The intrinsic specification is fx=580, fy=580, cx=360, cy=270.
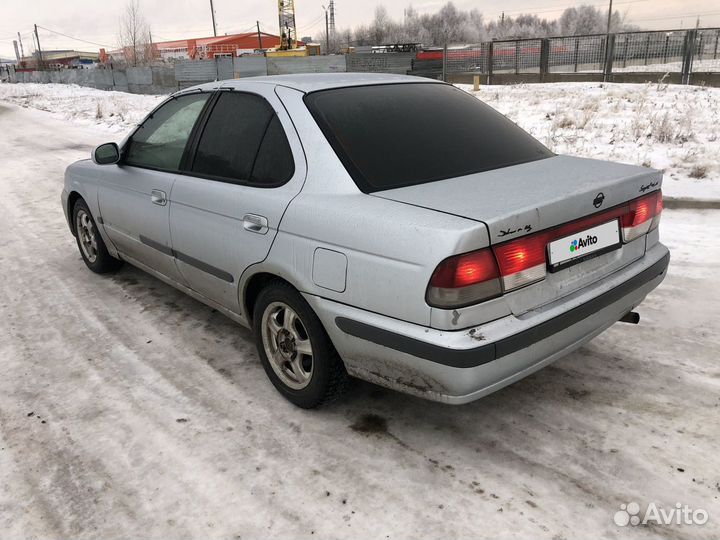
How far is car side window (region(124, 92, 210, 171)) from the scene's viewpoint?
3713mm

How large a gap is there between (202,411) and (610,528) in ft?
6.48

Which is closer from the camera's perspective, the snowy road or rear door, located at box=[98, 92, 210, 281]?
the snowy road

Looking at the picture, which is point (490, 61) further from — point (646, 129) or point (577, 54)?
point (646, 129)

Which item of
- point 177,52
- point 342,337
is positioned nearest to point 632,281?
point 342,337

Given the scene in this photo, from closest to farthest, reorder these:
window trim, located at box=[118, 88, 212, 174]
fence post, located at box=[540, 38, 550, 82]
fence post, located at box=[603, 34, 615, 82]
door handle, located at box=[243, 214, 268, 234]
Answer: door handle, located at box=[243, 214, 268, 234]
window trim, located at box=[118, 88, 212, 174]
fence post, located at box=[603, 34, 615, 82]
fence post, located at box=[540, 38, 550, 82]

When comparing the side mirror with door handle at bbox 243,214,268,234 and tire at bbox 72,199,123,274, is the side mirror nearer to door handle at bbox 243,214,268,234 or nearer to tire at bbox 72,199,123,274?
tire at bbox 72,199,123,274

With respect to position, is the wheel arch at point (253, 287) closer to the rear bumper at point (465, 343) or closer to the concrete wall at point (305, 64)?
the rear bumper at point (465, 343)

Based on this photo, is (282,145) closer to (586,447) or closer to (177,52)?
(586,447)

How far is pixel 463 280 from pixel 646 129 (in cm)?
852

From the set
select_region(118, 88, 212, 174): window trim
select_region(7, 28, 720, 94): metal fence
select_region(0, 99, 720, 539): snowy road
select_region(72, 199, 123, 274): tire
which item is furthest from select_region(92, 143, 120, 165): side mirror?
select_region(7, 28, 720, 94): metal fence

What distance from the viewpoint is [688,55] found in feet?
69.8

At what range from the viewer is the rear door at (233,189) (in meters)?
2.89

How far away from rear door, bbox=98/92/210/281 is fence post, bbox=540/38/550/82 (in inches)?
970

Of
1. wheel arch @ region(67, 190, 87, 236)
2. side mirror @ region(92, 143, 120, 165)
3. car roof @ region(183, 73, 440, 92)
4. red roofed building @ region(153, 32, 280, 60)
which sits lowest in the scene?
wheel arch @ region(67, 190, 87, 236)
